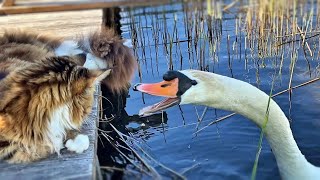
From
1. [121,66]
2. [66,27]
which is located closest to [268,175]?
[121,66]

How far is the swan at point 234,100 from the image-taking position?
2670 millimetres

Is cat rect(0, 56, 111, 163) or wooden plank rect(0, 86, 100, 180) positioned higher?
cat rect(0, 56, 111, 163)

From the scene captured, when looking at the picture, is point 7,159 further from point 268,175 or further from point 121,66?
point 268,175

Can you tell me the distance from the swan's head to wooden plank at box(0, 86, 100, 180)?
43 cm

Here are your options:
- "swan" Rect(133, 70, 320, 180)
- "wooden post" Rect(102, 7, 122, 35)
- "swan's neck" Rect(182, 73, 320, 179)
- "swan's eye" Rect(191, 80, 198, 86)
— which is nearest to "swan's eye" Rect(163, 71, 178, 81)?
"swan" Rect(133, 70, 320, 180)

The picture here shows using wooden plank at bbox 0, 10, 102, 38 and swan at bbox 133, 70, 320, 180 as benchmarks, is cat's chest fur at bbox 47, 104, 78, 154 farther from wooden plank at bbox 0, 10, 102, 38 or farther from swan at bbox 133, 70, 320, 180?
wooden plank at bbox 0, 10, 102, 38

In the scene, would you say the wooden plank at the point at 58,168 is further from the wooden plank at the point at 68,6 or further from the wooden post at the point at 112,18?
the wooden plank at the point at 68,6

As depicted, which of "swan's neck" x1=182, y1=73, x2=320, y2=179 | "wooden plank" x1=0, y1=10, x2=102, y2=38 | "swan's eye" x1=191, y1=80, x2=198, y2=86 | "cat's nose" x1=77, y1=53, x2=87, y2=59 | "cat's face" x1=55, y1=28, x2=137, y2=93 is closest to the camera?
"swan's eye" x1=191, y1=80, x2=198, y2=86

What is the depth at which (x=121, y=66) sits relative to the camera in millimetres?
3684

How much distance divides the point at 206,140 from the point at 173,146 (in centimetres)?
29

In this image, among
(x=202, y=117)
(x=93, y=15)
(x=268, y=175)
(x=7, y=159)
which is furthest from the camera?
(x=93, y=15)

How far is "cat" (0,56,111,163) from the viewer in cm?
232

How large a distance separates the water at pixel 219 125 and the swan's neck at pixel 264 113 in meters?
0.31

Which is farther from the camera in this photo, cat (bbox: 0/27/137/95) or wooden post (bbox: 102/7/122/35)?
wooden post (bbox: 102/7/122/35)
